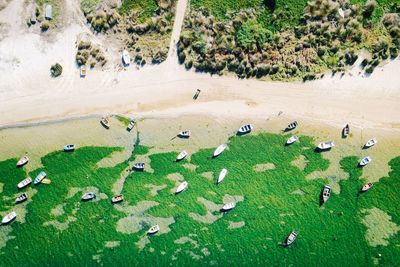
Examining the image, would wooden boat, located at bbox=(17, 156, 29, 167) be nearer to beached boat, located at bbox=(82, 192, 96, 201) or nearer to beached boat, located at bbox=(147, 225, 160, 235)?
beached boat, located at bbox=(82, 192, 96, 201)

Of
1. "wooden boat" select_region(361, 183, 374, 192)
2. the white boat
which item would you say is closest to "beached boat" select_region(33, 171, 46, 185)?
the white boat

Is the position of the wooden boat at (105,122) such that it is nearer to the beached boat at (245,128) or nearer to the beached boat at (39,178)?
the beached boat at (39,178)

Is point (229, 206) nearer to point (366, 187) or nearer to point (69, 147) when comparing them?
point (366, 187)

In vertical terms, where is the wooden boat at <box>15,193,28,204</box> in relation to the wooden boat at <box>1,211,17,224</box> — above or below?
above

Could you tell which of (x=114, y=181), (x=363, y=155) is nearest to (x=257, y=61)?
(x=363, y=155)

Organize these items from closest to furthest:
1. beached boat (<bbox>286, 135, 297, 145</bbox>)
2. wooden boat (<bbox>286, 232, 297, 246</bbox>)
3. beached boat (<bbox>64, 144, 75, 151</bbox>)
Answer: wooden boat (<bbox>286, 232, 297, 246</bbox>), beached boat (<bbox>286, 135, 297, 145</bbox>), beached boat (<bbox>64, 144, 75, 151</bbox>)

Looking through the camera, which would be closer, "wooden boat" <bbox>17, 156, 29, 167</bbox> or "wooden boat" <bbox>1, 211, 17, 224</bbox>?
"wooden boat" <bbox>1, 211, 17, 224</bbox>

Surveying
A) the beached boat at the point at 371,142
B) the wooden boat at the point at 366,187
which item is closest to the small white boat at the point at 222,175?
the wooden boat at the point at 366,187

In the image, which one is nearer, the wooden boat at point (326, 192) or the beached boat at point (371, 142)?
the wooden boat at point (326, 192)
